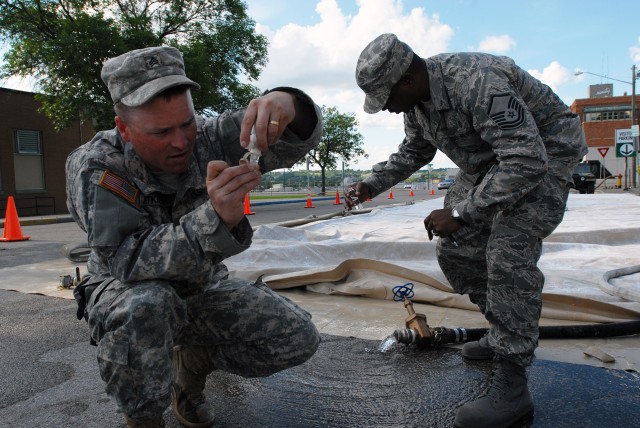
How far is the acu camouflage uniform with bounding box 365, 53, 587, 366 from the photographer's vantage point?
1.88m

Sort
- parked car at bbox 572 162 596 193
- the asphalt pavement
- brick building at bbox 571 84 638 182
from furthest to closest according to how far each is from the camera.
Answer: brick building at bbox 571 84 638 182, parked car at bbox 572 162 596 193, the asphalt pavement

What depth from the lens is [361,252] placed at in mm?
4684

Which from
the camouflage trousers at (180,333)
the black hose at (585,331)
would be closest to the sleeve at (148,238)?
the camouflage trousers at (180,333)

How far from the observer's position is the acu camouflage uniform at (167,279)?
1.57 metres

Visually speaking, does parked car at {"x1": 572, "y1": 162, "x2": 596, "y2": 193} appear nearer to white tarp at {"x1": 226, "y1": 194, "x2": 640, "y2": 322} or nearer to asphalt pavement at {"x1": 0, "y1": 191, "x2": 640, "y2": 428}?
white tarp at {"x1": 226, "y1": 194, "x2": 640, "y2": 322}

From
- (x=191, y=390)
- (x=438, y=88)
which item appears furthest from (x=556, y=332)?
(x=191, y=390)

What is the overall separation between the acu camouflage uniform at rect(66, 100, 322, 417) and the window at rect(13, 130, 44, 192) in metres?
20.4

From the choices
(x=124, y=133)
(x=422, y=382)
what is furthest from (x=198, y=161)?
(x=422, y=382)

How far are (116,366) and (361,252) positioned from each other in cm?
327

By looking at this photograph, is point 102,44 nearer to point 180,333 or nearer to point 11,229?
point 11,229

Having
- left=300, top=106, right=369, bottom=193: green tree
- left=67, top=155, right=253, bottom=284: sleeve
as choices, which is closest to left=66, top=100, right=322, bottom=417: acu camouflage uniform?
left=67, top=155, right=253, bottom=284: sleeve

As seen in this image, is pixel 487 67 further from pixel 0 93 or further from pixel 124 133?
pixel 0 93

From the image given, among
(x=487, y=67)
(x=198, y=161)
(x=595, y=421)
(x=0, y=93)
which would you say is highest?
(x=0, y=93)

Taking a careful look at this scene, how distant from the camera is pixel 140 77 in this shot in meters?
1.70
